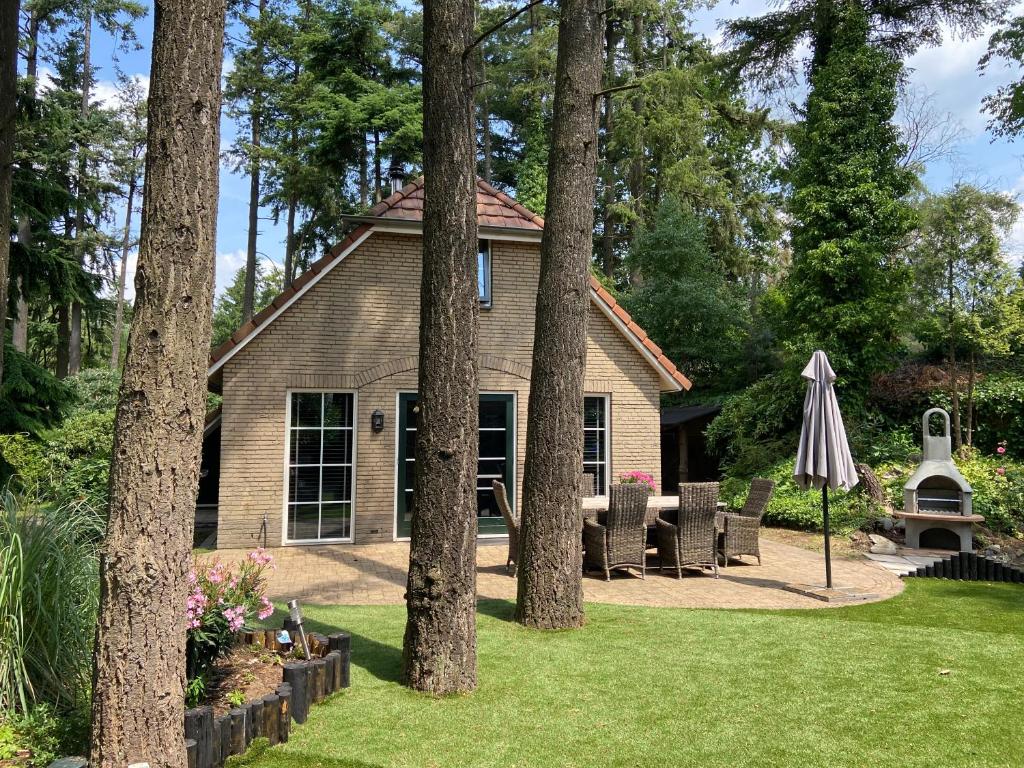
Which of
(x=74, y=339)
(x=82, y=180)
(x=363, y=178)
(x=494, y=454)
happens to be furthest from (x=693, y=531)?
(x=82, y=180)

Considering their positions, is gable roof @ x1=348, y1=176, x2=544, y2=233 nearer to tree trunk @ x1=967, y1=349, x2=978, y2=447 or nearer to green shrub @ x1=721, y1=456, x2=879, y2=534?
green shrub @ x1=721, y1=456, x2=879, y2=534

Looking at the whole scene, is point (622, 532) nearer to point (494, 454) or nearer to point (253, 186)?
point (494, 454)

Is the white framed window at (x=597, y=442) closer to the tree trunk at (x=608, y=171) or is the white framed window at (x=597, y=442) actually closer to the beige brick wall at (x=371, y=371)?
the beige brick wall at (x=371, y=371)

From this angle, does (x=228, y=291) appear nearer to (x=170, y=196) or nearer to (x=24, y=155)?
(x=24, y=155)

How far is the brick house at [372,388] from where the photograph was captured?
10828 mm

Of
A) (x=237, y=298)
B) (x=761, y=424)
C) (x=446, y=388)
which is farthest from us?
(x=237, y=298)

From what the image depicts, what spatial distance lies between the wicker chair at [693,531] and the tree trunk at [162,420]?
644 cm

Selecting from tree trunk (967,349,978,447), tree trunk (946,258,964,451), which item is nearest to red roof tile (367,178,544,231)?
tree trunk (946,258,964,451)

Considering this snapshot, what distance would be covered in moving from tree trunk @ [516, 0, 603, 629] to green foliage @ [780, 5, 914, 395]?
10614 millimetres

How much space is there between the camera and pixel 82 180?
26.7m

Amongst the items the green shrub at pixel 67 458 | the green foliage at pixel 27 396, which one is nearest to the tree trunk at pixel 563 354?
the green shrub at pixel 67 458

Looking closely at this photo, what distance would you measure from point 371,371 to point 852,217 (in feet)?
36.5

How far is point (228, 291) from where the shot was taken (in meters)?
49.1

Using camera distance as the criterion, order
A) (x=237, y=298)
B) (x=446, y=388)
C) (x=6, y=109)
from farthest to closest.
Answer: (x=237, y=298), (x=6, y=109), (x=446, y=388)
